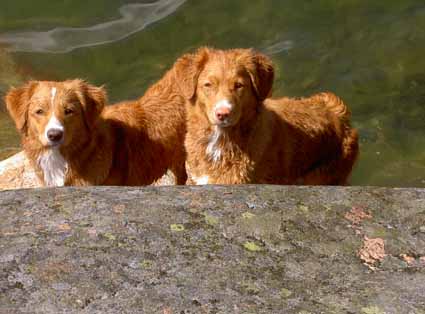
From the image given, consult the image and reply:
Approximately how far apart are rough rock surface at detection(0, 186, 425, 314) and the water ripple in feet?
40.4

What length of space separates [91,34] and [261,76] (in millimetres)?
9657

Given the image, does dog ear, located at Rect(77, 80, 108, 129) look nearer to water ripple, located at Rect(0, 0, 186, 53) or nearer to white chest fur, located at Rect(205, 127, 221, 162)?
white chest fur, located at Rect(205, 127, 221, 162)

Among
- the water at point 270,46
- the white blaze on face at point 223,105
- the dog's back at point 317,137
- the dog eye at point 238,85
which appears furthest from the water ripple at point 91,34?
the white blaze on face at point 223,105

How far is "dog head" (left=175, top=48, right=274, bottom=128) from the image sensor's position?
730 cm

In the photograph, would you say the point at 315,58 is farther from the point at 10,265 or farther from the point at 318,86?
the point at 10,265

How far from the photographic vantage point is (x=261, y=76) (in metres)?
7.70

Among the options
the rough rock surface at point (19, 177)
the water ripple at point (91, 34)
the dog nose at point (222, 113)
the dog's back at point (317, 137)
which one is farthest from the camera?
the water ripple at point (91, 34)

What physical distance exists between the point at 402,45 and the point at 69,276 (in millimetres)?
12234

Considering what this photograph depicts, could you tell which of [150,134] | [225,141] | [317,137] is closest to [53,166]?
[150,134]

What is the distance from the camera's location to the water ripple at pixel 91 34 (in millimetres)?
16500

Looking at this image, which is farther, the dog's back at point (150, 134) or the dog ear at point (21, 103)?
the dog's back at point (150, 134)

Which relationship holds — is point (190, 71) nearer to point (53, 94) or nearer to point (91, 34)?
point (53, 94)

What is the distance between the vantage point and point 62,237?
402 centimetres

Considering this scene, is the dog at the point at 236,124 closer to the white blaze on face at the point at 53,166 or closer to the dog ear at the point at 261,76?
the dog ear at the point at 261,76
